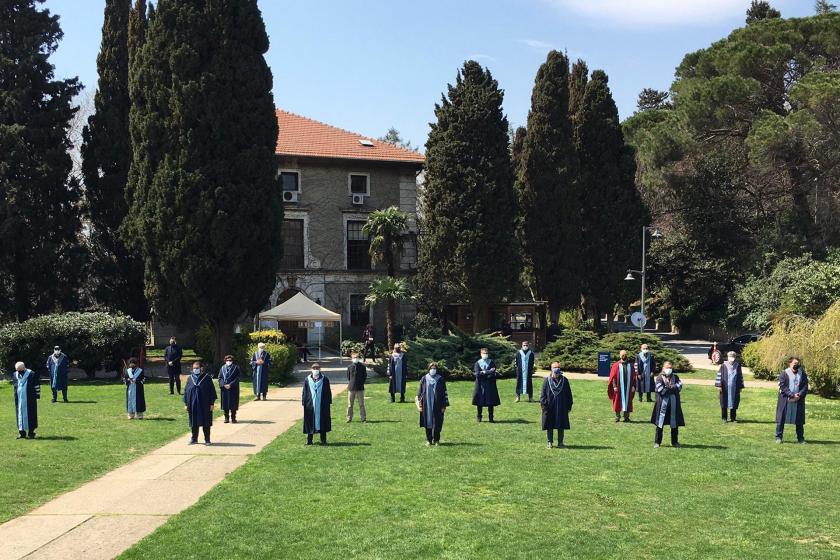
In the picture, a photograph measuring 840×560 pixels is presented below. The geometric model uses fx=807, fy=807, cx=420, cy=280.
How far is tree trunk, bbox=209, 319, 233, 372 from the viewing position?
30312 mm

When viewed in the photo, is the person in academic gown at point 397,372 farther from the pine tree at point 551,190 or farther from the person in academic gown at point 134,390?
the pine tree at point 551,190

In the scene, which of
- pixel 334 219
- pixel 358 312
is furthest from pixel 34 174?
pixel 358 312

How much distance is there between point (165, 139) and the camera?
29875 mm

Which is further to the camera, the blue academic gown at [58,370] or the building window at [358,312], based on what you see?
the building window at [358,312]

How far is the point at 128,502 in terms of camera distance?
10.8 m

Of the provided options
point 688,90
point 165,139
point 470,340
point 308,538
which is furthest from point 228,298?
point 688,90

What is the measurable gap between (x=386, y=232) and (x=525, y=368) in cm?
1790

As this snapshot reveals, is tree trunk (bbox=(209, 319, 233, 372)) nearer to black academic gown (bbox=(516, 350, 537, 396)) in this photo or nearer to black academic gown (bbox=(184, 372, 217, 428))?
black academic gown (bbox=(516, 350, 537, 396))

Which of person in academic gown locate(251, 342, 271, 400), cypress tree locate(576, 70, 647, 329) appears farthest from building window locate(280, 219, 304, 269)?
person in academic gown locate(251, 342, 271, 400)

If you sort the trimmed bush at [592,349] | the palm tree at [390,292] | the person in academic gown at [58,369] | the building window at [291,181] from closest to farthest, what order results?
the person in academic gown at [58,369], the trimmed bush at [592,349], the palm tree at [390,292], the building window at [291,181]

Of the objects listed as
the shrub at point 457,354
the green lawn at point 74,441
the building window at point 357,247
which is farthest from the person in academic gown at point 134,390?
the building window at point 357,247

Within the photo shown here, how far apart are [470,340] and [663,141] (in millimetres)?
20968

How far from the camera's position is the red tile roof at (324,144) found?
42.7m

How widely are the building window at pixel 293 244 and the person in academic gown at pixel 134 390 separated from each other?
2354cm
